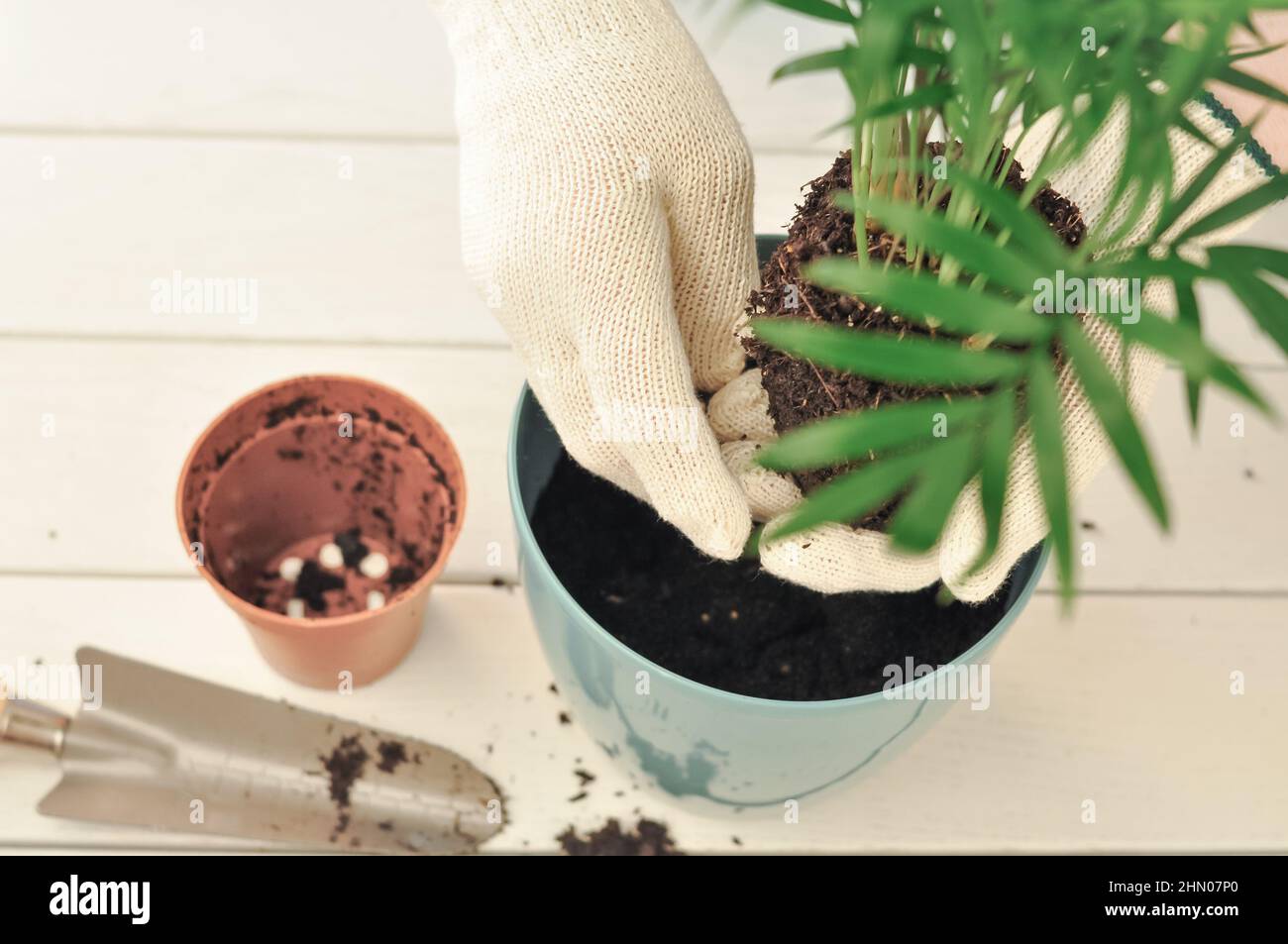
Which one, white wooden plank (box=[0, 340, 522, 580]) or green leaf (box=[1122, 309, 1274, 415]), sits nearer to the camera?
green leaf (box=[1122, 309, 1274, 415])

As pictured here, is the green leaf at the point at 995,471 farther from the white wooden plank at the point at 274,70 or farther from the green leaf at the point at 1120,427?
the white wooden plank at the point at 274,70

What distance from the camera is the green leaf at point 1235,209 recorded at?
0.32 m

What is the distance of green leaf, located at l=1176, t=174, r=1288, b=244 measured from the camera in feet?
1.06

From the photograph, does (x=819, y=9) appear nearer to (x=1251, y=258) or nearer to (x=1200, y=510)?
(x=1251, y=258)

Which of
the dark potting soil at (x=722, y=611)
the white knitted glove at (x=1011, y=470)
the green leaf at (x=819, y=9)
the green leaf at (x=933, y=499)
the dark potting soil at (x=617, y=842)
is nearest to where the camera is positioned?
the green leaf at (x=933, y=499)

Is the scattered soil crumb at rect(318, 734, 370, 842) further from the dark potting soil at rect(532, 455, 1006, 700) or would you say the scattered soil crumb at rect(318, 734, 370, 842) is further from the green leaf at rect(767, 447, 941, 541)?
the green leaf at rect(767, 447, 941, 541)

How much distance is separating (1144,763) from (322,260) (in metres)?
0.68

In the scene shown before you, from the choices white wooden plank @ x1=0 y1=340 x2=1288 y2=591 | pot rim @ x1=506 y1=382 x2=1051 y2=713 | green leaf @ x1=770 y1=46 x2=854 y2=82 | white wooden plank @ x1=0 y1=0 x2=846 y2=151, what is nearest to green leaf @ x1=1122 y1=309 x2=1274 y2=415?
green leaf @ x1=770 y1=46 x2=854 y2=82

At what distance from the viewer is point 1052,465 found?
0.26 m

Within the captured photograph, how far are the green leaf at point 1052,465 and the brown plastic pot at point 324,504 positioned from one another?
0.43 meters

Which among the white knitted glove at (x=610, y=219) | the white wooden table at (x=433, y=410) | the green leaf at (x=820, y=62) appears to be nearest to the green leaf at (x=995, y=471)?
the green leaf at (x=820, y=62)

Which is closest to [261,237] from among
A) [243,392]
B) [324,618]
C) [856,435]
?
[243,392]

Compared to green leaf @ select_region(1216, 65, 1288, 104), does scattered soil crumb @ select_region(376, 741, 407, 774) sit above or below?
below

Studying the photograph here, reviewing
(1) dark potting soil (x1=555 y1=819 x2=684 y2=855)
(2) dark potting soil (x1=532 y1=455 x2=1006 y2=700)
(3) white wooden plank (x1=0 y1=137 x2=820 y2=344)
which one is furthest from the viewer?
(3) white wooden plank (x1=0 y1=137 x2=820 y2=344)
